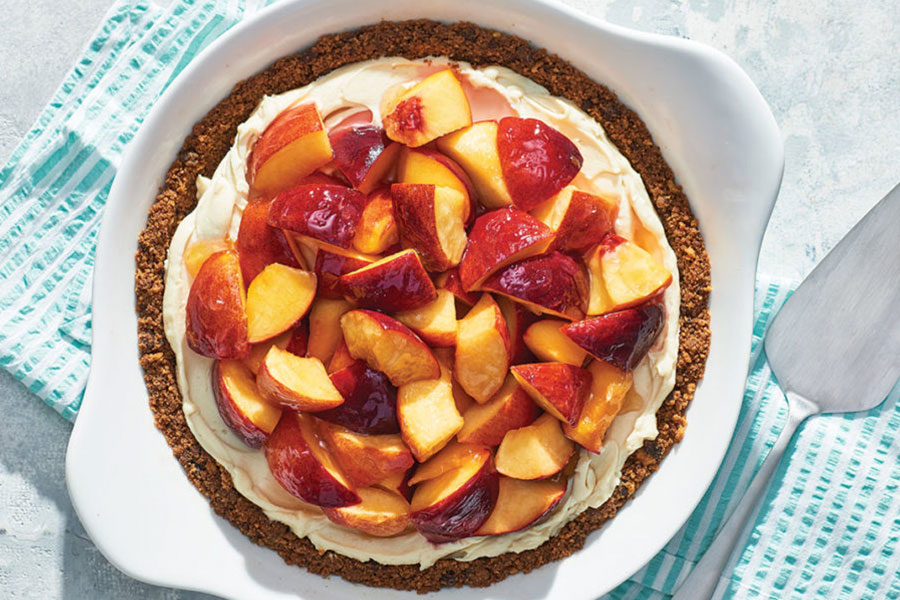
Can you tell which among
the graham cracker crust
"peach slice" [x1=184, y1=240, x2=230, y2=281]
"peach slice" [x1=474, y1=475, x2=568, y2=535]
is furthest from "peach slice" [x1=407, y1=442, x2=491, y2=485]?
"peach slice" [x1=184, y1=240, x2=230, y2=281]

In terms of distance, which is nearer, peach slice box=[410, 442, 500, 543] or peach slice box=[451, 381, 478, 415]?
peach slice box=[410, 442, 500, 543]

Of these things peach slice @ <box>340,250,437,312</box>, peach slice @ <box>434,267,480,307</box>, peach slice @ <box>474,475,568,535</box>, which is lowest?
peach slice @ <box>474,475,568,535</box>

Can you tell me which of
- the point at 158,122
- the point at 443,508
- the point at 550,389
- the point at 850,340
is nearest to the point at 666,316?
the point at 550,389

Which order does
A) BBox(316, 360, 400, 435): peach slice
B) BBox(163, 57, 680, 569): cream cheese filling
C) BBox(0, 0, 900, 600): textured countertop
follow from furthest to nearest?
BBox(0, 0, 900, 600): textured countertop → BBox(163, 57, 680, 569): cream cheese filling → BBox(316, 360, 400, 435): peach slice

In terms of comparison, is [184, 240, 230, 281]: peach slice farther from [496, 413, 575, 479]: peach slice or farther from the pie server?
the pie server

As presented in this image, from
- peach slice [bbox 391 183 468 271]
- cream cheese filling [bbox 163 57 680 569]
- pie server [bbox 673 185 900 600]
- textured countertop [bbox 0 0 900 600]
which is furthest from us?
textured countertop [bbox 0 0 900 600]

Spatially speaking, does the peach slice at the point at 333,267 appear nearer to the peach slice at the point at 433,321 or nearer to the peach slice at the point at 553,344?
the peach slice at the point at 433,321

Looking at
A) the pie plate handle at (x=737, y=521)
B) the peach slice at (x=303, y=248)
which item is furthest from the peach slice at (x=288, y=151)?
the pie plate handle at (x=737, y=521)
